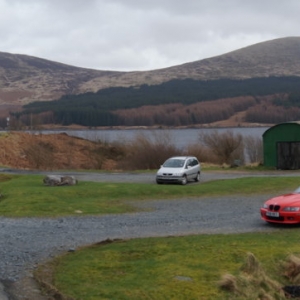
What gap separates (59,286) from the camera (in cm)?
992

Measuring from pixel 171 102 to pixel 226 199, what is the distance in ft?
462

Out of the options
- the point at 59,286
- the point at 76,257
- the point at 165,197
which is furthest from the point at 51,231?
the point at 165,197

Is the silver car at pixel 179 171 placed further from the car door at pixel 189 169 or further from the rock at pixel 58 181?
the rock at pixel 58 181

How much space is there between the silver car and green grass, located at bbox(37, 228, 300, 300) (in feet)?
54.3

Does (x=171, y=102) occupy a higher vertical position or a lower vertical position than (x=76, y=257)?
higher

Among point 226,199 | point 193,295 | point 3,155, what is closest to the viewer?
point 193,295

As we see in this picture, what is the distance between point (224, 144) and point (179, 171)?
2548 centimetres

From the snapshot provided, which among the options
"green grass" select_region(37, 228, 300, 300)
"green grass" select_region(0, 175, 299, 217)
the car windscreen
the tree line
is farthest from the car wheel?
the tree line

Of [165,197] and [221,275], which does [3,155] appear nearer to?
[165,197]

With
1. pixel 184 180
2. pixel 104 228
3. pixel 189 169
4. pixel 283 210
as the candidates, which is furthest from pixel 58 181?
pixel 283 210

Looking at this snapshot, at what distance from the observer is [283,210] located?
16344mm

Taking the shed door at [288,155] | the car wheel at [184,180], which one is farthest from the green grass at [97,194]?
the shed door at [288,155]

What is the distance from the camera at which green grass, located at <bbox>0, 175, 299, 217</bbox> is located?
20.7 metres

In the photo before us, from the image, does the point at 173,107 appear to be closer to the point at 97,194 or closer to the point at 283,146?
the point at 283,146
